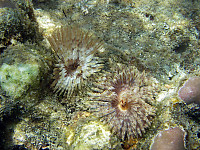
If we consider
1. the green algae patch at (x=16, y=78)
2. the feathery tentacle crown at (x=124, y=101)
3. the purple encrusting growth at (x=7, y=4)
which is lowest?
the feathery tentacle crown at (x=124, y=101)

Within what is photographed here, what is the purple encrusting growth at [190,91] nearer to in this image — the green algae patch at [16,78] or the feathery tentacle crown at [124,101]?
the feathery tentacle crown at [124,101]

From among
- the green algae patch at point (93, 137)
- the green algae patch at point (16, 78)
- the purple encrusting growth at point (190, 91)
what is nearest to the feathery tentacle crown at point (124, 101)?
the green algae patch at point (93, 137)

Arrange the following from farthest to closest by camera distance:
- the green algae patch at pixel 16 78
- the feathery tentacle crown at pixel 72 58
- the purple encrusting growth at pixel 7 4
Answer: the feathery tentacle crown at pixel 72 58 → the purple encrusting growth at pixel 7 4 → the green algae patch at pixel 16 78

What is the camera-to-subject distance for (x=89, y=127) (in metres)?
2.17

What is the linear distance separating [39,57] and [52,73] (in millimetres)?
343

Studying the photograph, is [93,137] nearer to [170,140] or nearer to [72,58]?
[170,140]

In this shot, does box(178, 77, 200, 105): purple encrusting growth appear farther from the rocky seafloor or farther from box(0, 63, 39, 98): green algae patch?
box(0, 63, 39, 98): green algae patch

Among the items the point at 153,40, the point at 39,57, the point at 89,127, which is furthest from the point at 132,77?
the point at 39,57

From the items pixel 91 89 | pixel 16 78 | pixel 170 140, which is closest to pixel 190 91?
pixel 170 140

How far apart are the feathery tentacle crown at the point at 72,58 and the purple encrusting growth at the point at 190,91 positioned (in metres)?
1.38

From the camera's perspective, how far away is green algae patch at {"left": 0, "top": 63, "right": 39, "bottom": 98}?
1922mm

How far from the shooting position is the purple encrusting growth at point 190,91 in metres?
2.18

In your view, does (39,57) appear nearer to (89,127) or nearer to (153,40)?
(89,127)

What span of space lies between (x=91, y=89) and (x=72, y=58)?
674mm
